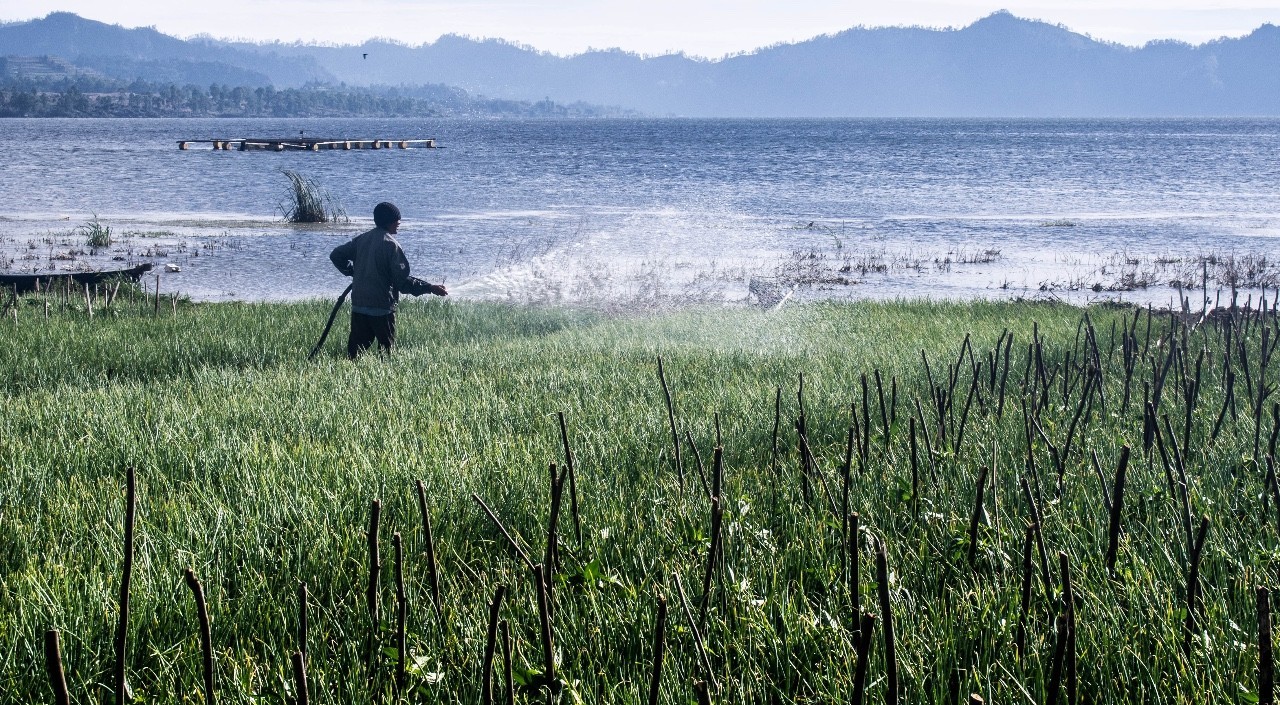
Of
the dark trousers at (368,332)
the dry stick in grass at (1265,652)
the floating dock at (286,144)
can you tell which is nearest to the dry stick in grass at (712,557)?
the dry stick in grass at (1265,652)

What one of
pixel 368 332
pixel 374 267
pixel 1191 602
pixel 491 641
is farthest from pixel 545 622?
pixel 368 332

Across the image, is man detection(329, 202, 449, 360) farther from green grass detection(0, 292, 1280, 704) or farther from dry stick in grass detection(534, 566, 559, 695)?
dry stick in grass detection(534, 566, 559, 695)

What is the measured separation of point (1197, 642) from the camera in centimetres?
304

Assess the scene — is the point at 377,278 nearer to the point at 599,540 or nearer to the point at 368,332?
the point at 368,332

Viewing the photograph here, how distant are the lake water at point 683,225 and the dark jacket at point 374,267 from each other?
21.3 ft

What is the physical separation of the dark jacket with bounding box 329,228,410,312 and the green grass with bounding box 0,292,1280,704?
1971 millimetres

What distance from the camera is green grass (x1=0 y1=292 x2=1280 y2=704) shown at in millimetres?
3090

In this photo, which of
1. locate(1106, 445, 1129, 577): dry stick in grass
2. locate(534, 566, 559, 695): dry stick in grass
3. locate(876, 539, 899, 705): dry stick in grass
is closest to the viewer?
locate(876, 539, 899, 705): dry stick in grass

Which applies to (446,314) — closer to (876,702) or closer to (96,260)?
(876,702)

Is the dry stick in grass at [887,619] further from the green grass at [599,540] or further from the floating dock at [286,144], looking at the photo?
the floating dock at [286,144]

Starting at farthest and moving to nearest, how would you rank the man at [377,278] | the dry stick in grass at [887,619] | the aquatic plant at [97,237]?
1. the aquatic plant at [97,237]
2. the man at [377,278]
3. the dry stick in grass at [887,619]

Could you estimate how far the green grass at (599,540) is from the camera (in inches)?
122

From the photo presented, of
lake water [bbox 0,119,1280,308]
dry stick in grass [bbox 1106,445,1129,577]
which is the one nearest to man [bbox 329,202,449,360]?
lake water [bbox 0,119,1280,308]

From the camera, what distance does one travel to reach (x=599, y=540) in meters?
4.03
